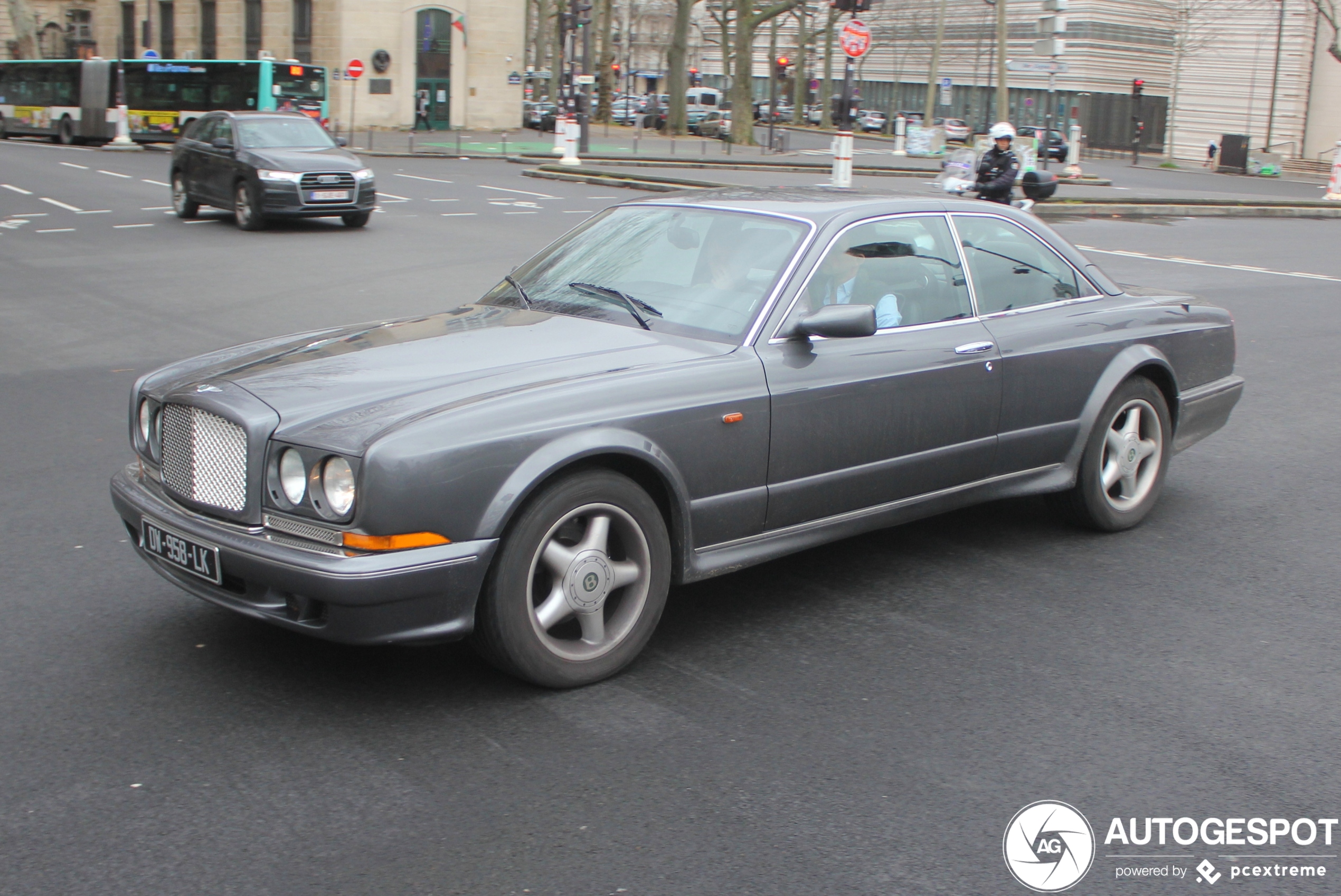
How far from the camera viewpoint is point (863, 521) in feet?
16.0

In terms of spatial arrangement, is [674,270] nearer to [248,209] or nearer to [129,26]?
[248,209]

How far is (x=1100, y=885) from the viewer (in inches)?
123

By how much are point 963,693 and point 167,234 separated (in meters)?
16.0

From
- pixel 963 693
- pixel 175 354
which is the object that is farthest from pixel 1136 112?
pixel 963 693

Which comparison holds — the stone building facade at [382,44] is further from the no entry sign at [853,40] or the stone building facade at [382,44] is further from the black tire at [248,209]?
the black tire at [248,209]

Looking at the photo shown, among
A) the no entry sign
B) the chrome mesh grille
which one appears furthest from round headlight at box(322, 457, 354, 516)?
the no entry sign

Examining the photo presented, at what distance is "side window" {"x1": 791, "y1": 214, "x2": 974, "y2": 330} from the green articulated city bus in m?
42.3

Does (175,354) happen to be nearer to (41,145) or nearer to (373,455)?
(373,455)

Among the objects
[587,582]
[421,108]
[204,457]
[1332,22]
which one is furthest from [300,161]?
[421,108]

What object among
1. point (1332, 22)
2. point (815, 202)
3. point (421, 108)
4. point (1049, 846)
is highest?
point (1332, 22)

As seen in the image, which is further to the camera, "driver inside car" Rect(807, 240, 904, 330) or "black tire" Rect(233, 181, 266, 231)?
"black tire" Rect(233, 181, 266, 231)

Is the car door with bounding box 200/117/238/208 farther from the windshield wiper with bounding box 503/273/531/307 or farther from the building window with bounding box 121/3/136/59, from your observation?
the building window with bounding box 121/3/136/59

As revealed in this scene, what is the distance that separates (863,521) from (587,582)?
4.13 ft

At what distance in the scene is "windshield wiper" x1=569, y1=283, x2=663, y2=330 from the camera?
477cm
